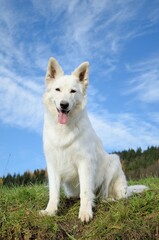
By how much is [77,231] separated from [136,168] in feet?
25.8

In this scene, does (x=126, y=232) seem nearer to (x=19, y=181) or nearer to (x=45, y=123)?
(x=45, y=123)

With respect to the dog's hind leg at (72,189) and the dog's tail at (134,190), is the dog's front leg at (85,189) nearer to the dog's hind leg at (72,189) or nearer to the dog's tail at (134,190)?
the dog's hind leg at (72,189)

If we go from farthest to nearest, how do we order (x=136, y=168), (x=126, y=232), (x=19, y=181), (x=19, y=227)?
(x=136, y=168), (x=19, y=181), (x=19, y=227), (x=126, y=232)

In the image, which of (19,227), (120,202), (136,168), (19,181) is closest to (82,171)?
(120,202)

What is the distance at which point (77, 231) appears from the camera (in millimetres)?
5258

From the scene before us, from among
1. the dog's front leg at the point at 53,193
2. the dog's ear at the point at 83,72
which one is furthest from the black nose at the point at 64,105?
the dog's front leg at the point at 53,193

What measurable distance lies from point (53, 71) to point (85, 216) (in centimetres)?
199

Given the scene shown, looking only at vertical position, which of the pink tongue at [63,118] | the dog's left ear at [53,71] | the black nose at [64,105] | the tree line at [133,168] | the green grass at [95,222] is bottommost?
the green grass at [95,222]

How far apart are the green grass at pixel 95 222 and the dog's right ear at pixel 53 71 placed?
176cm

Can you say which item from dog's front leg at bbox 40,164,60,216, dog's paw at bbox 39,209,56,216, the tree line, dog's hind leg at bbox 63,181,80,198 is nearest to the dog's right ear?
dog's front leg at bbox 40,164,60,216

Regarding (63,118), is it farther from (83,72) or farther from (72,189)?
(72,189)

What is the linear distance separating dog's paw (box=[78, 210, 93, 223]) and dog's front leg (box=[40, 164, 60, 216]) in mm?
382

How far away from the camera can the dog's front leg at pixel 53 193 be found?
18.2 feet

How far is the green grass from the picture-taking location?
5.05 metres
